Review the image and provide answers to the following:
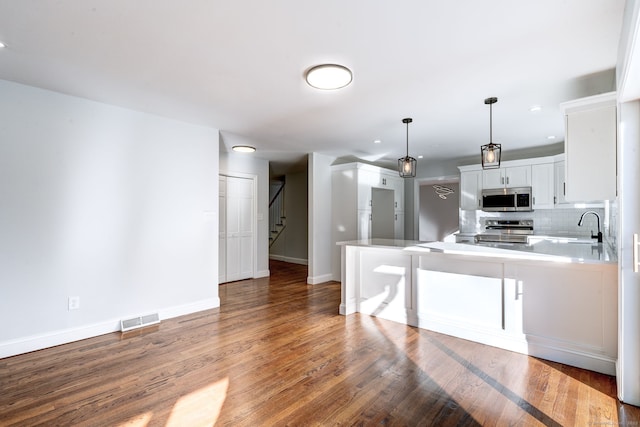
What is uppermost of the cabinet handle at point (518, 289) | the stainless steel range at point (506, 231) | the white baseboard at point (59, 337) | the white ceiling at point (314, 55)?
the white ceiling at point (314, 55)

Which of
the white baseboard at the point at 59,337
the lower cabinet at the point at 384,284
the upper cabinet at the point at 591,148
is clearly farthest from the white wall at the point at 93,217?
the upper cabinet at the point at 591,148

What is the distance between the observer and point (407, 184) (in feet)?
24.7

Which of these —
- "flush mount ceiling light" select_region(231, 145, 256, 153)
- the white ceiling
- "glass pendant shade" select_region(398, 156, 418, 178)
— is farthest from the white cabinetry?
"flush mount ceiling light" select_region(231, 145, 256, 153)

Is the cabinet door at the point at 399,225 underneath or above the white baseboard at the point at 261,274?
above

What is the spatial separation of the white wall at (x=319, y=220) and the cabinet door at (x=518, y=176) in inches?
128

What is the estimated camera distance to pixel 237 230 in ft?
20.1

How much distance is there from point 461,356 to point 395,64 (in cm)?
251

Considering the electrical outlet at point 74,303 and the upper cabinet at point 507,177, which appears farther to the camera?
the upper cabinet at point 507,177

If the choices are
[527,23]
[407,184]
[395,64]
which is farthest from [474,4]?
[407,184]

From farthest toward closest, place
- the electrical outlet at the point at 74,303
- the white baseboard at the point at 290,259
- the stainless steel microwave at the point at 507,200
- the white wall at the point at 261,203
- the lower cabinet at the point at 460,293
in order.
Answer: the white baseboard at the point at 290,259, the white wall at the point at 261,203, the stainless steel microwave at the point at 507,200, the electrical outlet at the point at 74,303, the lower cabinet at the point at 460,293

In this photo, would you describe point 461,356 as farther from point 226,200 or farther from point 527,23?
point 226,200

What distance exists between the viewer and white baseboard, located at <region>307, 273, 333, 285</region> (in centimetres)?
565

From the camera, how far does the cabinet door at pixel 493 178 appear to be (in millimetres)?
5752

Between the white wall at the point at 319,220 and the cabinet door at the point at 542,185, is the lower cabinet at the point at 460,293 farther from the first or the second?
the cabinet door at the point at 542,185
